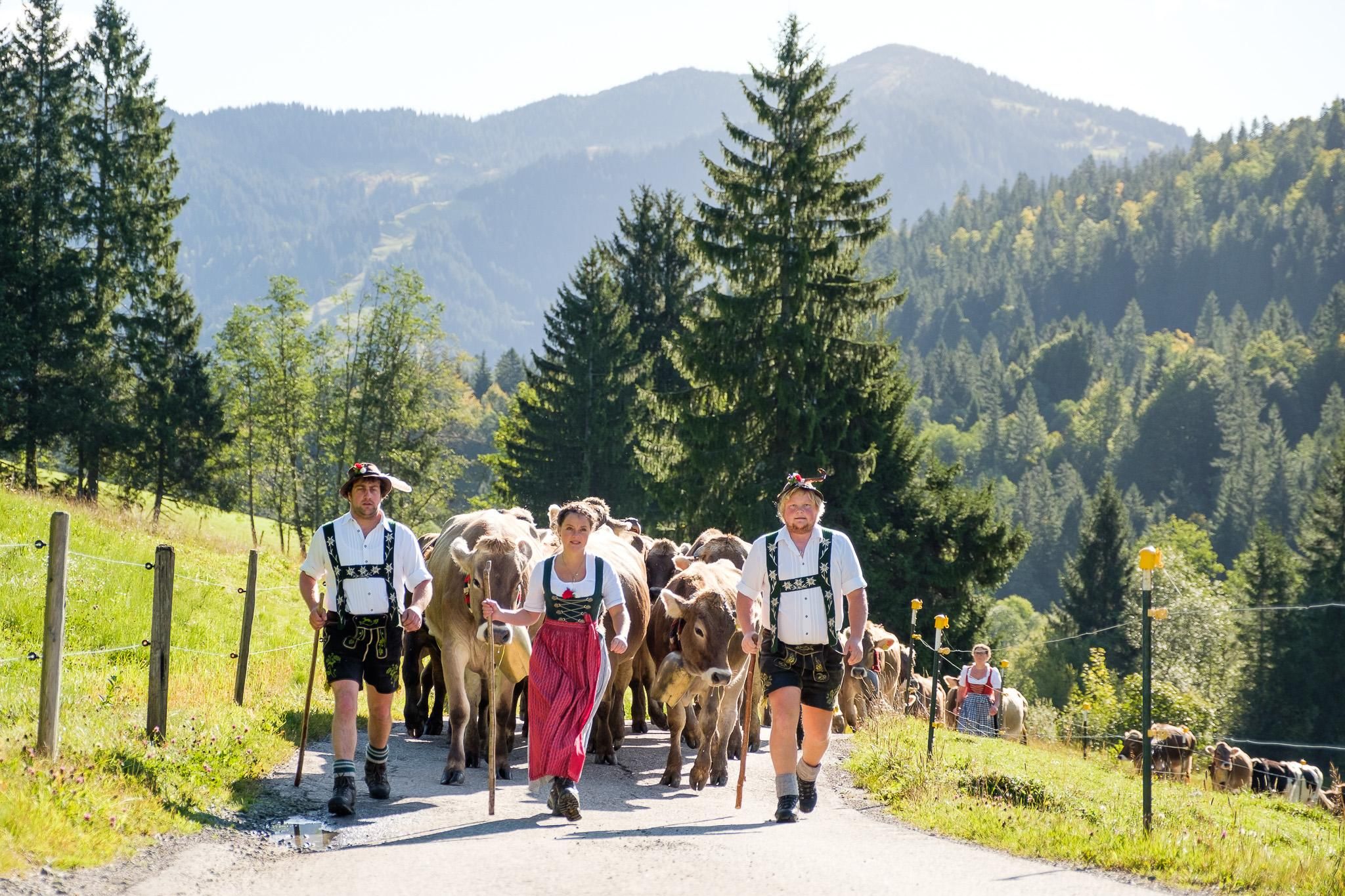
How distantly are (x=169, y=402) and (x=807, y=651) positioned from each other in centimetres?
3823

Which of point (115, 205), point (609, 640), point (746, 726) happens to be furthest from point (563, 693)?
point (115, 205)

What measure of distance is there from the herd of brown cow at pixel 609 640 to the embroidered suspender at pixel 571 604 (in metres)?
0.48

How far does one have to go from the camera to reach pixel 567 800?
342 inches

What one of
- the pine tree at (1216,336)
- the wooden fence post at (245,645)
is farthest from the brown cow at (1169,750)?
the pine tree at (1216,336)

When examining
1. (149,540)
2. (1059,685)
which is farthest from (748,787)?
(1059,685)

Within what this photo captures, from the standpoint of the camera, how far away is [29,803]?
706cm

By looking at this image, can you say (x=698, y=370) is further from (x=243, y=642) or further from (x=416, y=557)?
(x=416, y=557)

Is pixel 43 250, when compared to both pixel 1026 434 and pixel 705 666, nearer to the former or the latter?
pixel 705 666

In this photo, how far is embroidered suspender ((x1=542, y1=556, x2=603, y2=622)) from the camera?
354 inches

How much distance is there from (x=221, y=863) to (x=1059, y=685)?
71.5m

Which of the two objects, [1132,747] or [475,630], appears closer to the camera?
[475,630]

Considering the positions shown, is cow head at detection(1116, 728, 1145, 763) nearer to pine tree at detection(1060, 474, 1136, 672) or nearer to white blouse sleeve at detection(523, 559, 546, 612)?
white blouse sleeve at detection(523, 559, 546, 612)

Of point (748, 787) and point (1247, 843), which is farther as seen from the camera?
point (748, 787)

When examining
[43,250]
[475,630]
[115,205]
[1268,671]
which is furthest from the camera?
[1268,671]
